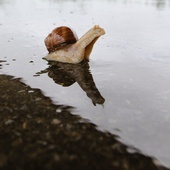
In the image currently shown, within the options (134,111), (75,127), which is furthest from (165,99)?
(75,127)

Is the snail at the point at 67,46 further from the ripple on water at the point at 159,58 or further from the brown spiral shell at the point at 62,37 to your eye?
the ripple on water at the point at 159,58

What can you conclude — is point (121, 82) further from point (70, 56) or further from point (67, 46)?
point (67, 46)

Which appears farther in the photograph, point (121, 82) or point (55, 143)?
point (121, 82)

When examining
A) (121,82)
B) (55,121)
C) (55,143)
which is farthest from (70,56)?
(55,143)

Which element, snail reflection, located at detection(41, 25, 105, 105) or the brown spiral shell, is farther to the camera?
the brown spiral shell

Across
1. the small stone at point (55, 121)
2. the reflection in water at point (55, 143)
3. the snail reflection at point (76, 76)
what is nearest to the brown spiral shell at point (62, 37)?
the snail reflection at point (76, 76)

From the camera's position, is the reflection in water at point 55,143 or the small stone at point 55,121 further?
the small stone at point 55,121

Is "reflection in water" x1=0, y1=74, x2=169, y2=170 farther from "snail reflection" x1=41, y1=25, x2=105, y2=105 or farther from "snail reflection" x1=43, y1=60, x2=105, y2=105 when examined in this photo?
"snail reflection" x1=41, y1=25, x2=105, y2=105

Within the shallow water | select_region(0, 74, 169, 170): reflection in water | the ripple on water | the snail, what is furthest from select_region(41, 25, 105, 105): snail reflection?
the ripple on water
